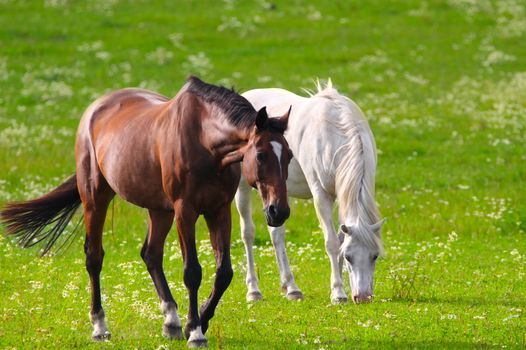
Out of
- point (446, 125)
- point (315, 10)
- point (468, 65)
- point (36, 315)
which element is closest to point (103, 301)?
point (36, 315)

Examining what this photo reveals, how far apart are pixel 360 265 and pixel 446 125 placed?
15.0 m

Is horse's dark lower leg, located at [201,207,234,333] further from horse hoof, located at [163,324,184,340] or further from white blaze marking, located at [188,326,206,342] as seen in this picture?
horse hoof, located at [163,324,184,340]

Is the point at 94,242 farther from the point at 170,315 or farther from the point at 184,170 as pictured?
Result: the point at 184,170

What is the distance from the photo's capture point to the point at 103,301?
11.3 m

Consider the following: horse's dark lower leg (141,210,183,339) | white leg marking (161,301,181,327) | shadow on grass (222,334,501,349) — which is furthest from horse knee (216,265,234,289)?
horse's dark lower leg (141,210,183,339)

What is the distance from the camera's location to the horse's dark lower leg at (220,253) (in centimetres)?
902

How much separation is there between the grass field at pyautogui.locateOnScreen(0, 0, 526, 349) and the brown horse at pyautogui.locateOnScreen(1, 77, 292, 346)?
2.03ft

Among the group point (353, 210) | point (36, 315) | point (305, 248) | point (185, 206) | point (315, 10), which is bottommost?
point (315, 10)

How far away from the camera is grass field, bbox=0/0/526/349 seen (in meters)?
10.2

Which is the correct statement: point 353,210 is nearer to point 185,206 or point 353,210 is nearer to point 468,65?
point 185,206

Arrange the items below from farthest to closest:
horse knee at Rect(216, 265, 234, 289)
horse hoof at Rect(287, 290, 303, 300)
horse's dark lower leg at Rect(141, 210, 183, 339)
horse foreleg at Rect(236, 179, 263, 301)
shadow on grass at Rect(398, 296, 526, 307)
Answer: horse foreleg at Rect(236, 179, 263, 301), horse hoof at Rect(287, 290, 303, 300), shadow on grass at Rect(398, 296, 526, 307), horse's dark lower leg at Rect(141, 210, 183, 339), horse knee at Rect(216, 265, 234, 289)

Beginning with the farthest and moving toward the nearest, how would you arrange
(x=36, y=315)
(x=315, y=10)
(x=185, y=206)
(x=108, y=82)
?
(x=315, y=10), (x=108, y=82), (x=36, y=315), (x=185, y=206)

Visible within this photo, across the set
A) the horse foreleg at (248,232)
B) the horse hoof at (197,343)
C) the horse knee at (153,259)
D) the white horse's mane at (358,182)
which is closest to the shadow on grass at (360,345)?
the horse hoof at (197,343)

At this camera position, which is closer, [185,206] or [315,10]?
[185,206]
